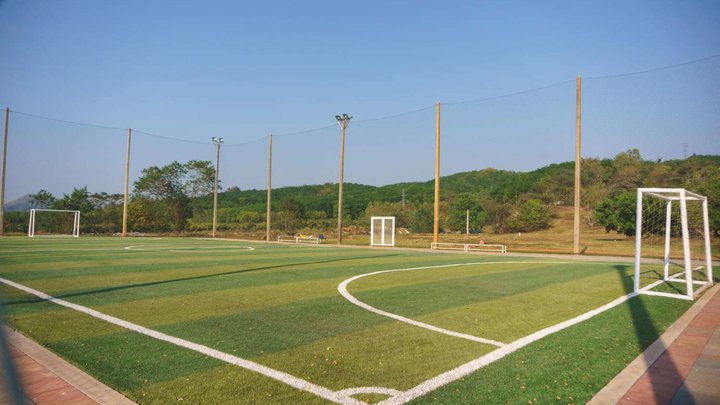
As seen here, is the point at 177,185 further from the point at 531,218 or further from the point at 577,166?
the point at 577,166

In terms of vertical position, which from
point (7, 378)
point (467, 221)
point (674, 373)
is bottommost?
point (674, 373)

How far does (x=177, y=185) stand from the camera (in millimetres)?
51594

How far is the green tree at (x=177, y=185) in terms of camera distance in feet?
155

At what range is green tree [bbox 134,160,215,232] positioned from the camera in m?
47.2

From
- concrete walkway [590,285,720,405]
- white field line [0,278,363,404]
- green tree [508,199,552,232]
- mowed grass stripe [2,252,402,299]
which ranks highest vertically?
green tree [508,199,552,232]

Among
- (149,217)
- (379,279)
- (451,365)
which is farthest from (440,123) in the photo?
(149,217)

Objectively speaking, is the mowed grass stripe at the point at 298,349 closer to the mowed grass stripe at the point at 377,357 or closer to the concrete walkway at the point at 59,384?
the mowed grass stripe at the point at 377,357

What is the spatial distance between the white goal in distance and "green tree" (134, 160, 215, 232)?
26290 mm

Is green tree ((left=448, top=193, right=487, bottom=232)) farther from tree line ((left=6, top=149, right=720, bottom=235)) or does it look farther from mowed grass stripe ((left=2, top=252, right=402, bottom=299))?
mowed grass stripe ((left=2, top=252, right=402, bottom=299))

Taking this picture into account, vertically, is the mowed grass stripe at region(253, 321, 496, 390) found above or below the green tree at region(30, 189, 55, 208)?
below

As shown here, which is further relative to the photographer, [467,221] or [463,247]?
[467,221]

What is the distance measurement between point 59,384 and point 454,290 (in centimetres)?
638

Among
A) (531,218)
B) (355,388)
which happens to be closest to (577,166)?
(355,388)

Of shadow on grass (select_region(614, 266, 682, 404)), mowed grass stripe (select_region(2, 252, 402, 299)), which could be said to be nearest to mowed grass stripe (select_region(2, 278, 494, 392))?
shadow on grass (select_region(614, 266, 682, 404))
